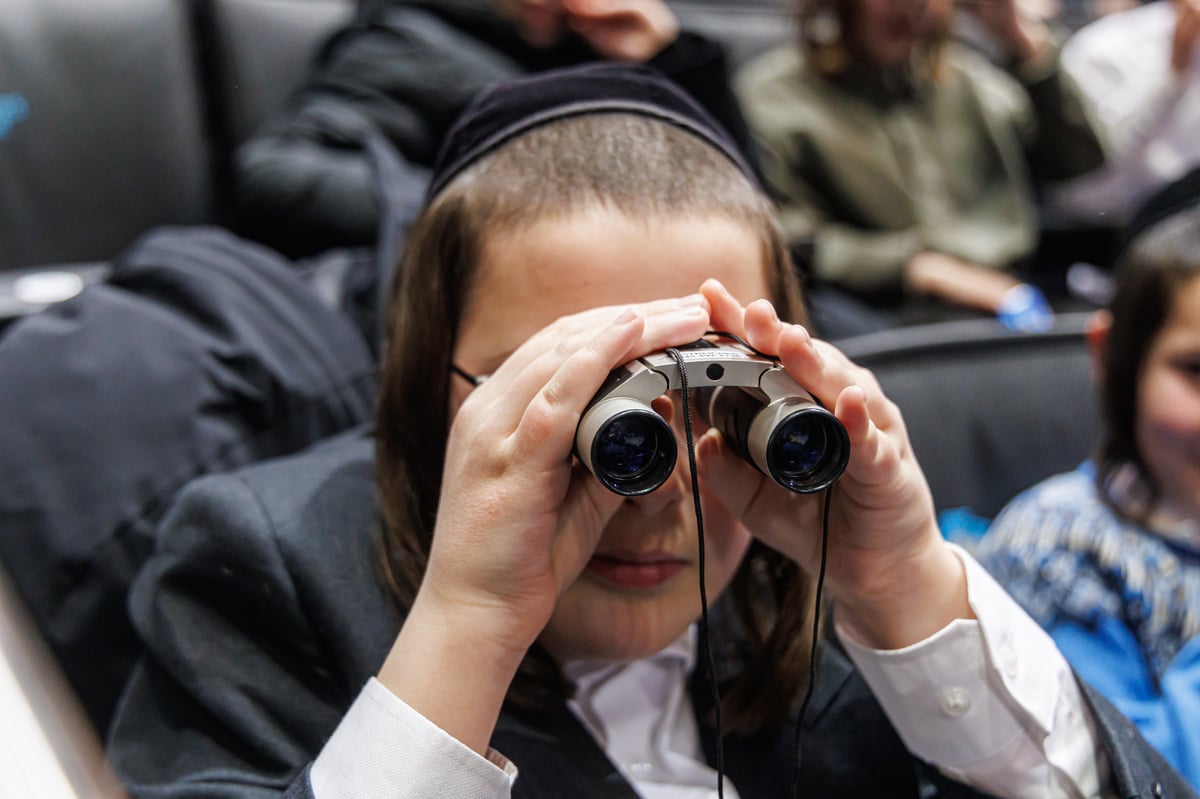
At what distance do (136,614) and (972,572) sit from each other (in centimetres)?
61

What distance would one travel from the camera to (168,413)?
0.95m

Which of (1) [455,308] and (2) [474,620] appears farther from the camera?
(1) [455,308]

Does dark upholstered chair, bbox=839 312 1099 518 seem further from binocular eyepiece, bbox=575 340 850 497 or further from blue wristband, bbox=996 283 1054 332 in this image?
binocular eyepiece, bbox=575 340 850 497

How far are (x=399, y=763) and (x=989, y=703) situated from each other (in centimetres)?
42

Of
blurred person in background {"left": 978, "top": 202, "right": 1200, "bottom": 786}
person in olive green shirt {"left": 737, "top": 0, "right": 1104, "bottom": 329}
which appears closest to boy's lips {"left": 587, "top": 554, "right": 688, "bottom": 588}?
blurred person in background {"left": 978, "top": 202, "right": 1200, "bottom": 786}

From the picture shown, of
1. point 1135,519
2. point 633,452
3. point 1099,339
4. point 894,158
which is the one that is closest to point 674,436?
point 633,452

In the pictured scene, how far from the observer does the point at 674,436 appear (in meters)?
0.54

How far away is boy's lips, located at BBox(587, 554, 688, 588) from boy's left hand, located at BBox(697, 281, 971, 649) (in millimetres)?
57

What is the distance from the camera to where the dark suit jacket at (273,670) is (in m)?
0.71

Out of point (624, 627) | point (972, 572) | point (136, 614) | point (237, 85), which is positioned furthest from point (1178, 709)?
point (237, 85)

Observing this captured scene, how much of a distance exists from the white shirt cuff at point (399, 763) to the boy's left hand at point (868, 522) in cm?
24

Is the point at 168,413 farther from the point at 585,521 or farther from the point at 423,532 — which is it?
Answer: the point at 585,521

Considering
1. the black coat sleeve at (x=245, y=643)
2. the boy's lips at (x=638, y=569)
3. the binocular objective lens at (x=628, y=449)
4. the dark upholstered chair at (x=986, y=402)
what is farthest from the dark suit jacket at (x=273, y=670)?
the dark upholstered chair at (x=986, y=402)

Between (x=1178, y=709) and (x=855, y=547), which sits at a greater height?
(x=855, y=547)
